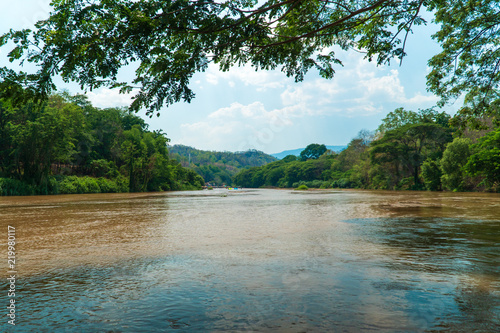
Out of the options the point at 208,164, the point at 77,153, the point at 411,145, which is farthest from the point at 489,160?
the point at 208,164

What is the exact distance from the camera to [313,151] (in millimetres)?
127500

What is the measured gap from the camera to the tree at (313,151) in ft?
413

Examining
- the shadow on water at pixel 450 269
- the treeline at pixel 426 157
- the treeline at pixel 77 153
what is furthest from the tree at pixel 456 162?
the treeline at pixel 77 153

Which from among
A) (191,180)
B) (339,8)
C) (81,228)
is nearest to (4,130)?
(81,228)

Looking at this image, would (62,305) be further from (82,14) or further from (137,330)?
(82,14)

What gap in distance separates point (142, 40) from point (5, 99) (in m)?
2.23

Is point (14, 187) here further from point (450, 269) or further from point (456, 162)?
point (456, 162)

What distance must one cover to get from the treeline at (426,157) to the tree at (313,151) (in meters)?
45.6

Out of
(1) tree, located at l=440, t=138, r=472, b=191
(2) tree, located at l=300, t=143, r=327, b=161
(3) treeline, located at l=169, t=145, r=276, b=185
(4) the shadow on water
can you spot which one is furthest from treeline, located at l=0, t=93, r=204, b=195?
(3) treeline, located at l=169, t=145, r=276, b=185

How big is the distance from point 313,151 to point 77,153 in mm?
97669

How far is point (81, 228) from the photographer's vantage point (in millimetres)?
7594

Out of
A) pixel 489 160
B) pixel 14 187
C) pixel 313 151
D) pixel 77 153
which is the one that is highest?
pixel 313 151

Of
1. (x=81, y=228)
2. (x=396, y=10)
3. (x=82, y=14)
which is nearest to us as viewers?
(x=82, y=14)

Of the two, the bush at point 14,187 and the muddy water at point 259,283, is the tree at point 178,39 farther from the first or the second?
the bush at point 14,187
